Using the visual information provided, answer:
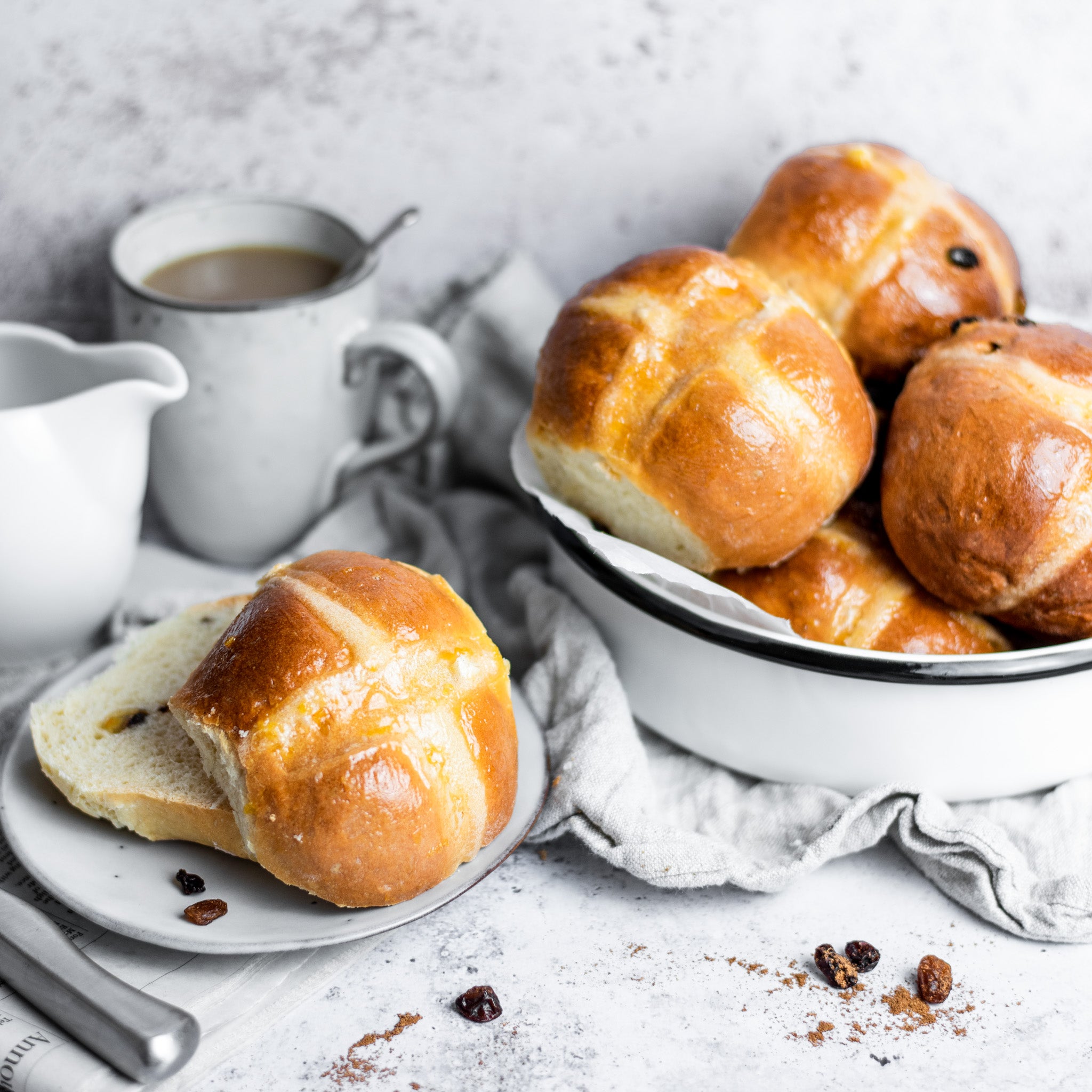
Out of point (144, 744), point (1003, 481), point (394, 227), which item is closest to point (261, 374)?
point (394, 227)

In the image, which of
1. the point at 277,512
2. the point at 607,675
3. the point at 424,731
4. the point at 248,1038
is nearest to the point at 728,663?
the point at 607,675

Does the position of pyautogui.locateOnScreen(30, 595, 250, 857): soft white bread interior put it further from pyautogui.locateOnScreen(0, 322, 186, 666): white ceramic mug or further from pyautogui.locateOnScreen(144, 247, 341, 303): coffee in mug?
pyautogui.locateOnScreen(144, 247, 341, 303): coffee in mug

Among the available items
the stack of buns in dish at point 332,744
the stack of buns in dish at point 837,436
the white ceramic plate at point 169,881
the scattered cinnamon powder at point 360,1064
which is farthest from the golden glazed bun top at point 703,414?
the scattered cinnamon powder at point 360,1064

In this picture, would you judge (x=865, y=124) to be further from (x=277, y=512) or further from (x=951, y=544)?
(x=277, y=512)

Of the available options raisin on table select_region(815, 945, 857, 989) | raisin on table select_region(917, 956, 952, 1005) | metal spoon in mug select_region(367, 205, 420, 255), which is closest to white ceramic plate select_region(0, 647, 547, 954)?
raisin on table select_region(815, 945, 857, 989)

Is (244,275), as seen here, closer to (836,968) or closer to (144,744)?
(144,744)
